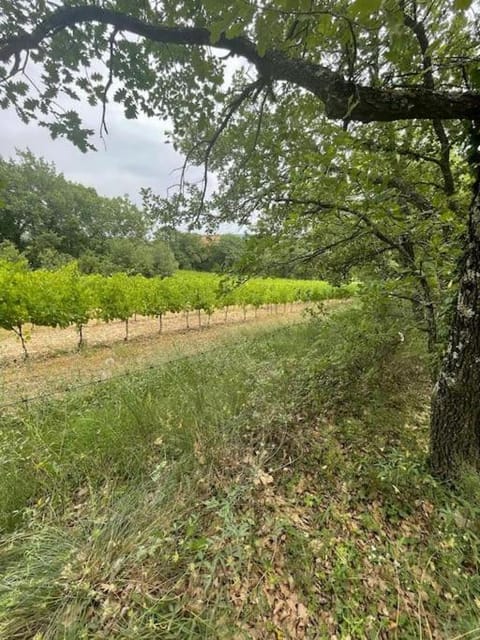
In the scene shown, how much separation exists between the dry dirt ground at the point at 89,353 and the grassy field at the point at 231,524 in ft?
5.20

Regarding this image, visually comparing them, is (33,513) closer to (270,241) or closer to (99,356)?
(270,241)

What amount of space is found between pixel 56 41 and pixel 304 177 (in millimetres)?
2057

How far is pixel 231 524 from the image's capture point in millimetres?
1733

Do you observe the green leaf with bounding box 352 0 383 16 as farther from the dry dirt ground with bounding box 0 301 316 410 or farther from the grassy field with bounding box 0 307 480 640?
the dry dirt ground with bounding box 0 301 316 410

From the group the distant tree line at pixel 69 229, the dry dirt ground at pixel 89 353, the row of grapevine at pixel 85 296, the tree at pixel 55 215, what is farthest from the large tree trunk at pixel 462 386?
the tree at pixel 55 215

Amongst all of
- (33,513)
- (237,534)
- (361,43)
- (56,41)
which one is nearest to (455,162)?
(361,43)

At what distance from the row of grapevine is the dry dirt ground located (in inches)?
25.5

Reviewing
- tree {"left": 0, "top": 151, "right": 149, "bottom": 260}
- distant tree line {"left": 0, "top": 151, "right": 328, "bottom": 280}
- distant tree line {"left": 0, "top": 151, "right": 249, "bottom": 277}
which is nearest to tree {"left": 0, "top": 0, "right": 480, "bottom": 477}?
distant tree line {"left": 0, "top": 151, "right": 328, "bottom": 280}

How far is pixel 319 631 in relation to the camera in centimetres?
141

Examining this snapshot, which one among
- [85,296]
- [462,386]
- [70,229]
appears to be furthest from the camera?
[70,229]

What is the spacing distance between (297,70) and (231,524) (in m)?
2.85

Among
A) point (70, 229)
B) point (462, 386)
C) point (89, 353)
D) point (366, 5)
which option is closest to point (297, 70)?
point (366, 5)

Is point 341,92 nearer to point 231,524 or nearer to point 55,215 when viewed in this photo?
point 231,524

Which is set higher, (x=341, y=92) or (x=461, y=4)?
(x=341, y=92)
